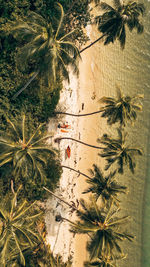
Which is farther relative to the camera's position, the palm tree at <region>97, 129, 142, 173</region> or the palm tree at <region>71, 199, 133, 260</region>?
the palm tree at <region>97, 129, 142, 173</region>

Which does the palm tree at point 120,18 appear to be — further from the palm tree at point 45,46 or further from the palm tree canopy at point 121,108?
the palm tree at point 45,46

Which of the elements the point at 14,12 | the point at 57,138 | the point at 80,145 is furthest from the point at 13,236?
the point at 14,12

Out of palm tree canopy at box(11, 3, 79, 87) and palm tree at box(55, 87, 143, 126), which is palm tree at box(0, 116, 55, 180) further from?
palm tree at box(55, 87, 143, 126)

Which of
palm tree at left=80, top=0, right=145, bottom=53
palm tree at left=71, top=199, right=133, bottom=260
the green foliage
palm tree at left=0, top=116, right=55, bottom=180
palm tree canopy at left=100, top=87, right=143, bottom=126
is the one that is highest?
palm tree at left=80, top=0, right=145, bottom=53

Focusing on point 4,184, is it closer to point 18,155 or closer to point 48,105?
point 18,155

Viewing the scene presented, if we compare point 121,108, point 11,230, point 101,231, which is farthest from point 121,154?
point 11,230

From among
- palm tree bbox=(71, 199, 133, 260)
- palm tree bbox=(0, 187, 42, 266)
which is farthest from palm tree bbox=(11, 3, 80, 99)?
palm tree bbox=(71, 199, 133, 260)

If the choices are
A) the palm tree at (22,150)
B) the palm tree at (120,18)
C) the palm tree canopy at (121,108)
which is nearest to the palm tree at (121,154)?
the palm tree canopy at (121,108)
